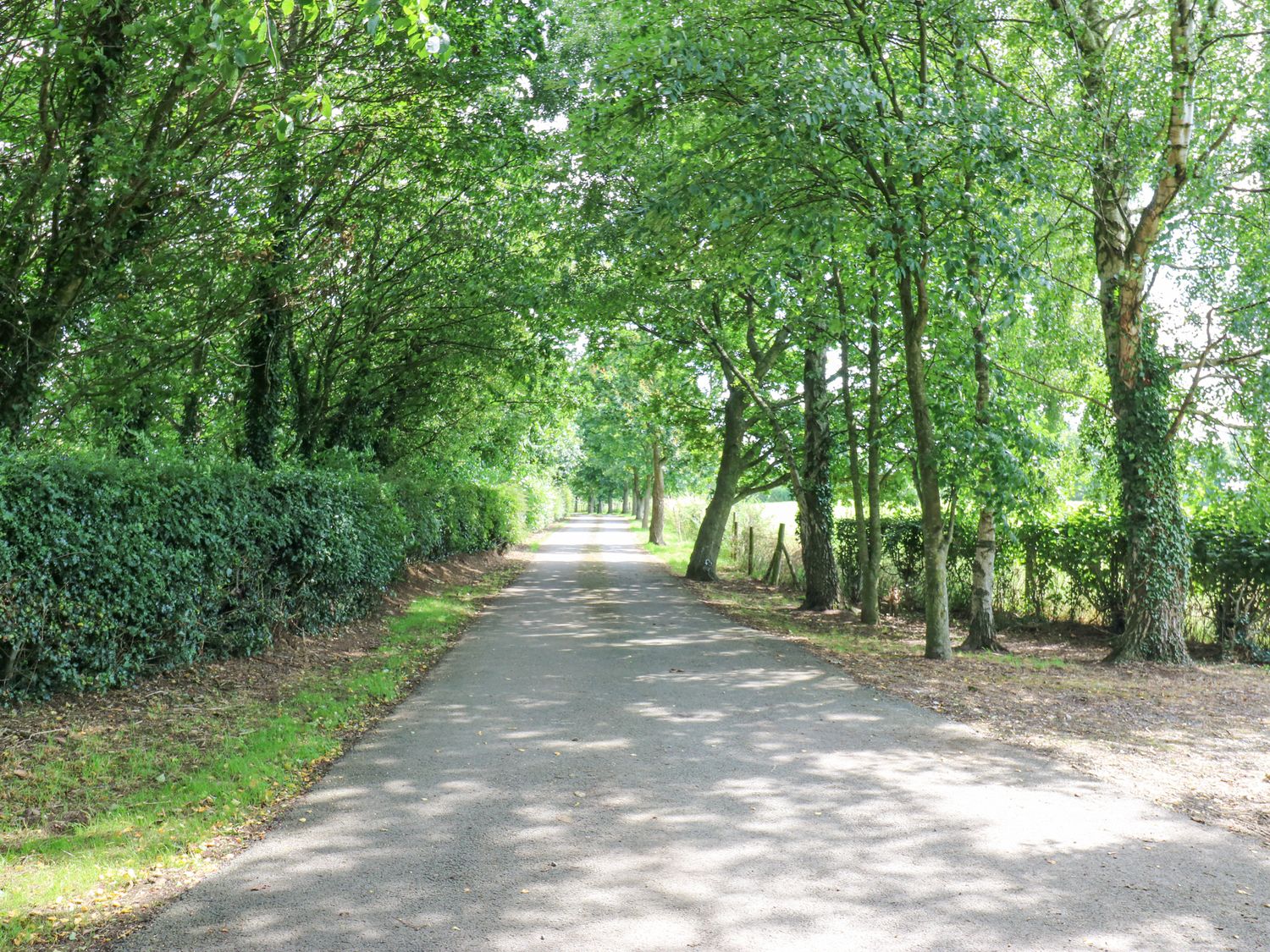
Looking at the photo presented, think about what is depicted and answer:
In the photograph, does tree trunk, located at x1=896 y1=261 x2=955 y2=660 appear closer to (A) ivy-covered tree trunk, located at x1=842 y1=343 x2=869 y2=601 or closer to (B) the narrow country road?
(A) ivy-covered tree trunk, located at x1=842 y1=343 x2=869 y2=601

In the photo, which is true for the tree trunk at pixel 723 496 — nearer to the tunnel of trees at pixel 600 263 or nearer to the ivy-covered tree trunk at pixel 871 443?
the tunnel of trees at pixel 600 263

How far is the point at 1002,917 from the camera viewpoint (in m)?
4.21

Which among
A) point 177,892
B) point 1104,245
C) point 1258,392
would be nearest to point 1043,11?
point 1104,245

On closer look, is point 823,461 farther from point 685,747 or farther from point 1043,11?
point 685,747

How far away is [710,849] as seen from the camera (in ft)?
16.4

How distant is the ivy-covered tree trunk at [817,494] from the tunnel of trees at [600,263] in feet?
0.38

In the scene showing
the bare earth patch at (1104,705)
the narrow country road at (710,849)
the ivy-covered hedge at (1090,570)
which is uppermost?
the ivy-covered hedge at (1090,570)

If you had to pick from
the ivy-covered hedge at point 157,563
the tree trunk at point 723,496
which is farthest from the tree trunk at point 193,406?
the tree trunk at point 723,496

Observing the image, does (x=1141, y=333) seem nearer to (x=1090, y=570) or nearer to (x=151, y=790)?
(x=1090, y=570)

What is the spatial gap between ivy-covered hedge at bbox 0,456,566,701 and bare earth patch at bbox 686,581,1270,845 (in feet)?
22.3

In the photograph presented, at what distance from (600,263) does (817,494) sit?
21.0 ft

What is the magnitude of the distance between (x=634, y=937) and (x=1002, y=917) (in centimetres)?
170

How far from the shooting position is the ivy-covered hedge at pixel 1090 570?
40.5 feet

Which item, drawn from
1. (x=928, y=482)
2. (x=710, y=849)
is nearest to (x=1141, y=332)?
(x=928, y=482)
